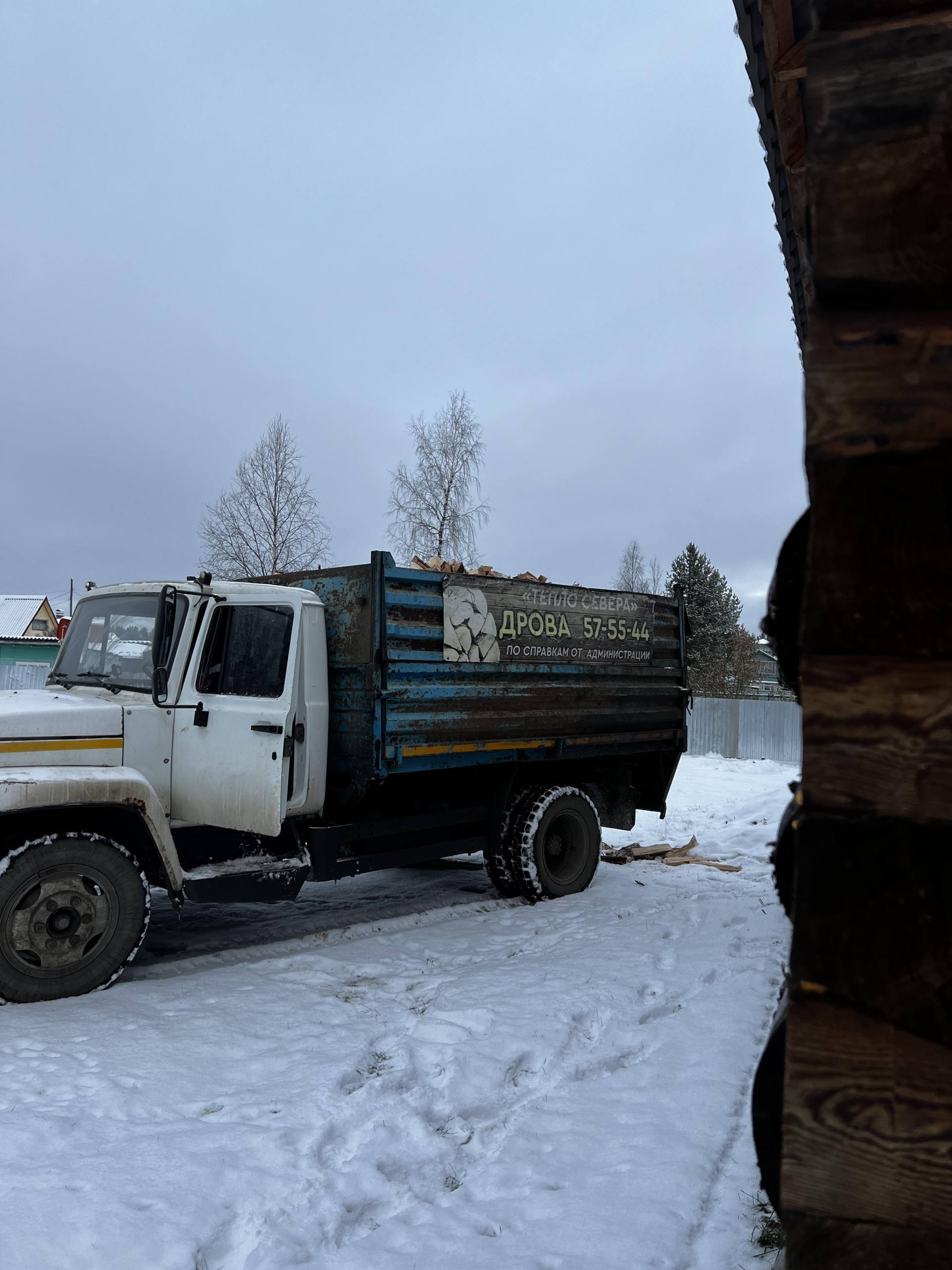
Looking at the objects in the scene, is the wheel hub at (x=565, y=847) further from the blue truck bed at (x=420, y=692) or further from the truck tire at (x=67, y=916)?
the truck tire at (x=67, y=916)

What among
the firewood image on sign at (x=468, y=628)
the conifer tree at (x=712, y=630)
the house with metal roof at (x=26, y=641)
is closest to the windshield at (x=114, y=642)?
the firewood image on sign at (x=468, y=628)

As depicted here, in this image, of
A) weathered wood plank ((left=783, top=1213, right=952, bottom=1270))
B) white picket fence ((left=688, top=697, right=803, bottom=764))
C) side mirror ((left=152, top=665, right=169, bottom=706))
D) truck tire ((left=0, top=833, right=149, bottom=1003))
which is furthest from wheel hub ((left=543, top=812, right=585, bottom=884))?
white picket fence ((left=688, top=697, right=803, bottom=764))

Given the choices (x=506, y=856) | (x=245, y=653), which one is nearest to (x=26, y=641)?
(x=506, y=856)

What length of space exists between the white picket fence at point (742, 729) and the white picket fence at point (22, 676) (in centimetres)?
1547

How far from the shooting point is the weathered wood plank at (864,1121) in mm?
1213

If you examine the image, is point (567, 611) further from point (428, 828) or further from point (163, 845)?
point (163, 845)

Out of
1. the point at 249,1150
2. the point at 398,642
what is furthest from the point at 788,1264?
the point at 398,642

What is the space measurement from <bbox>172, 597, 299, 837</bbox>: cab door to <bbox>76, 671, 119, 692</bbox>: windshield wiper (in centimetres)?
44

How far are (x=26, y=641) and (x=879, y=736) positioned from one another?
4307 centimetres

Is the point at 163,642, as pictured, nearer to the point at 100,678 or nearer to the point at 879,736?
the point at 100,678

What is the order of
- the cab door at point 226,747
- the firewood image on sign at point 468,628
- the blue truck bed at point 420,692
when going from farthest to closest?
the firewood image on sign at point 468,628
the blue truck bed at point 420,692
the cab door at point 226,747

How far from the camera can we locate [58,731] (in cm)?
508

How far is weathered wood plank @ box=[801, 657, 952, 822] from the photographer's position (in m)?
1.18

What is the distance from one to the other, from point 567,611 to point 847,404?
624 cm
